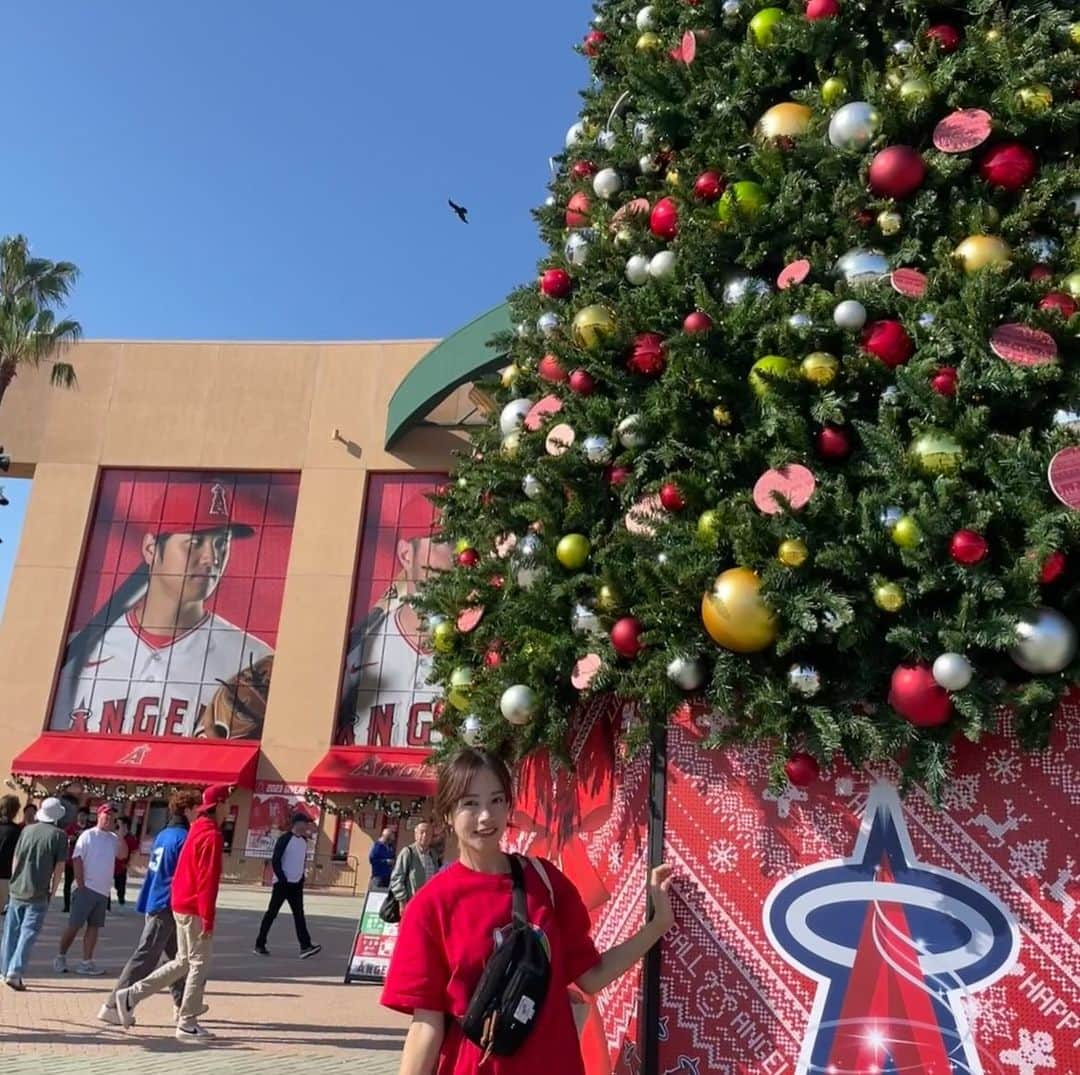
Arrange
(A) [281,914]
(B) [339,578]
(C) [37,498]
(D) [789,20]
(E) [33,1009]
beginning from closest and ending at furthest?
(D) [789,20] → (E) [33,1009] → (A) [281,914] → (B) [339,578] → (C) [37,498]

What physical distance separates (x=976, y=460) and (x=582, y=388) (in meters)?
1.72

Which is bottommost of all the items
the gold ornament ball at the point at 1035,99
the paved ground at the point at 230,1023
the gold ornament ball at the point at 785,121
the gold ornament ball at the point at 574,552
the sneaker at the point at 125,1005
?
the paved ground at the point at 230,1023

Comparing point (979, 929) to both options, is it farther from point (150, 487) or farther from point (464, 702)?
point (150, 487)

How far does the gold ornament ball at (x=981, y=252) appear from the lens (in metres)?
3.47

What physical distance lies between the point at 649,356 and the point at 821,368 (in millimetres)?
793

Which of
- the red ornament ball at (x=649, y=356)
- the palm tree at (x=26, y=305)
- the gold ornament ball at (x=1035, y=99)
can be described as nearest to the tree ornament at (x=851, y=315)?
the red ornament ball at (x=649, y=356)

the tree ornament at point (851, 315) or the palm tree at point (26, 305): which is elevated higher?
the palm tree at point (26, 305)

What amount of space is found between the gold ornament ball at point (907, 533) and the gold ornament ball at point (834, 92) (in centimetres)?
199

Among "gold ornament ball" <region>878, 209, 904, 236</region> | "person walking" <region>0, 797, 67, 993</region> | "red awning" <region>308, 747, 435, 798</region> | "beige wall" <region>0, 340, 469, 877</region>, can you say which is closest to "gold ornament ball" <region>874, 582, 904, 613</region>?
"gold ornament ball" <region>878, 209, 904, 236</region>

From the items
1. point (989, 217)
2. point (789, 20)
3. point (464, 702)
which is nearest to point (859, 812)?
point (464, 702)

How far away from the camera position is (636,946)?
2.77 m

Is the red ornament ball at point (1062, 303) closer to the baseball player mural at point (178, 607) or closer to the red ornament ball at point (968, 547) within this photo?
the red ornament ball at point (968, 547)

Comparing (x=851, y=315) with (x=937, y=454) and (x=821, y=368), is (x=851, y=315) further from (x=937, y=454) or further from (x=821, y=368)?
(x=937, y=454)

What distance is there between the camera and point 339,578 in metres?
26.3
